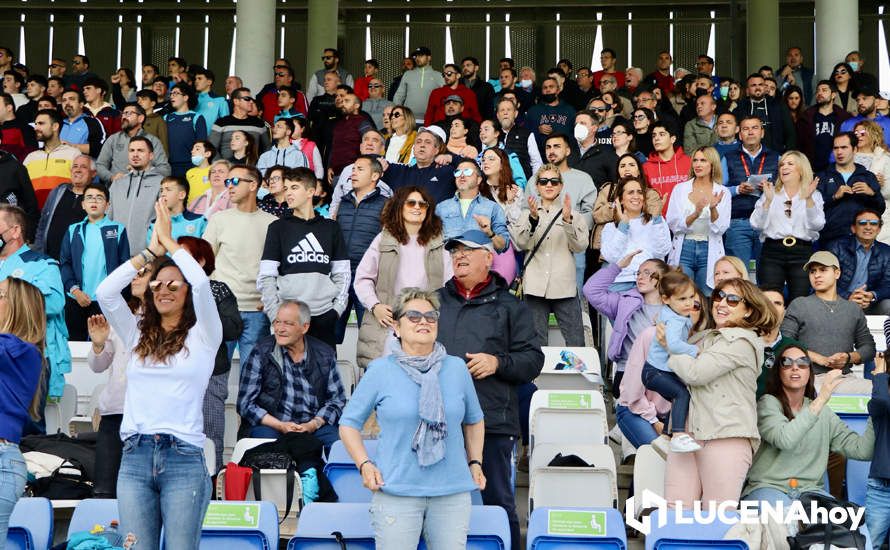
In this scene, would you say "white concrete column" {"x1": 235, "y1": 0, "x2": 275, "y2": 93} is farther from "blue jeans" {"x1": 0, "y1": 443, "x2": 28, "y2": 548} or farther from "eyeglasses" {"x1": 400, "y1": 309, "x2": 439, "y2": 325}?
"blue jeans" {"x1": 0, "y1": 443, "x2": 28, "y2": 548}

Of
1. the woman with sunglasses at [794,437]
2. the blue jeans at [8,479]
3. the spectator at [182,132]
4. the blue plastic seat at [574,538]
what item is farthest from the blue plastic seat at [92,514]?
the spectator at [182,132]

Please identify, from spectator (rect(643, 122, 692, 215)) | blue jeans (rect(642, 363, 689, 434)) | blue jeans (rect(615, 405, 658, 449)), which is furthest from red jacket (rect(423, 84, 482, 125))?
blue jeans (rect(642, 363, 689, 434))

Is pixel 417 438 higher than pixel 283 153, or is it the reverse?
pixel 283 153

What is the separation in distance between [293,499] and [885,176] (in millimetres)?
6816

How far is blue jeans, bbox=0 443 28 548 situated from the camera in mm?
5082

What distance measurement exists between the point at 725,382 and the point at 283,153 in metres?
6.56

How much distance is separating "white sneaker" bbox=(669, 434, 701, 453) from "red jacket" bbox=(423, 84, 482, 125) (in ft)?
26.8

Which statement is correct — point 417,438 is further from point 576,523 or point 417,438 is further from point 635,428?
point 635,428

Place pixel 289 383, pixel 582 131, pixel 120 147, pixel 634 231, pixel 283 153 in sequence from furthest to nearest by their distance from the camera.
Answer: pixel 120 147, pixel 283 153, pixel 582 131, pixel 634 231, pixel 289 383

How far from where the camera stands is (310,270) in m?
8.05

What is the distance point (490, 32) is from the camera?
24969 millimetres

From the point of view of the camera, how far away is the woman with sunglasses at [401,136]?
37.8 feet

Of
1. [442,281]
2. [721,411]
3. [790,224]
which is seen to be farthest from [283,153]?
[721,411]

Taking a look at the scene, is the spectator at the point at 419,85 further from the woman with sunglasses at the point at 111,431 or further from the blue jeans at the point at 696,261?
the woman with sunglasses at the point at 111,431
